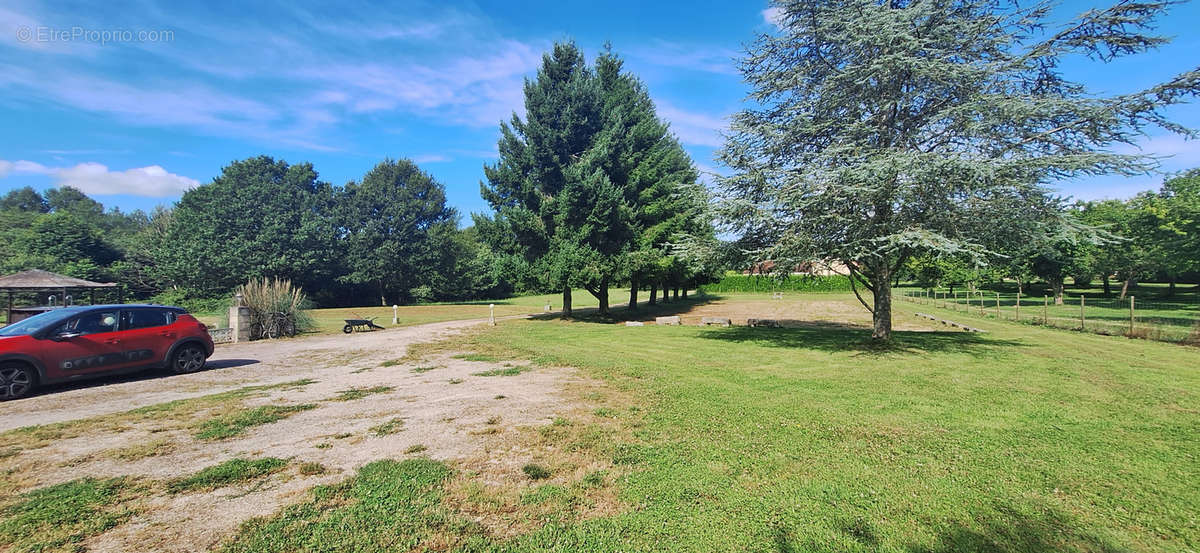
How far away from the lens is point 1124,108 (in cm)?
1086

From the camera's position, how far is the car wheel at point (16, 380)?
7426 millimetres

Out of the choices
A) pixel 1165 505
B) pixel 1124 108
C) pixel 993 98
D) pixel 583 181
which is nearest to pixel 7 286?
pixel 583 181

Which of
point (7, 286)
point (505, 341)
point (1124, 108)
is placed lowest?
point (505, 341)

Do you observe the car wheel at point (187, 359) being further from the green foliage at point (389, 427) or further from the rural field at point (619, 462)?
the green foliage at point (389, 427)

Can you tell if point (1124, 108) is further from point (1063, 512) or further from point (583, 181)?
point (583, 181)

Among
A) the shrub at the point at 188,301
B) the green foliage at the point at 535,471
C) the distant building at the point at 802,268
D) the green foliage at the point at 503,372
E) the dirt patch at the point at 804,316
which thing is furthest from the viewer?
the shrub at the point at 188,301

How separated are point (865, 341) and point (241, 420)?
48.0 feet

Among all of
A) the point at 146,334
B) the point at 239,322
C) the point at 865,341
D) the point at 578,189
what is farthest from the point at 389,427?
the point at 578,189

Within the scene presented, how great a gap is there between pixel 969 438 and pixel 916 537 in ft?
Answer: 9.62

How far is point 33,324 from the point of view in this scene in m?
8.00

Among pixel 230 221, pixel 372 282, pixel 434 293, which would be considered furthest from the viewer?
pixel 434 293

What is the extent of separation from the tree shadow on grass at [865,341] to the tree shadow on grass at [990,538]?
9.18 metres

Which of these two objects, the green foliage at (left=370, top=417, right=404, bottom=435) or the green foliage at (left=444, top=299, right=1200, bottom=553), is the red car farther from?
the green foliage at (left=444, top=299, right=1200, bottom=553)

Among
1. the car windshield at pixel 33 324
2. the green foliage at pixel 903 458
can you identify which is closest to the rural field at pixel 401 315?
the car windshield at pixel 33 324
